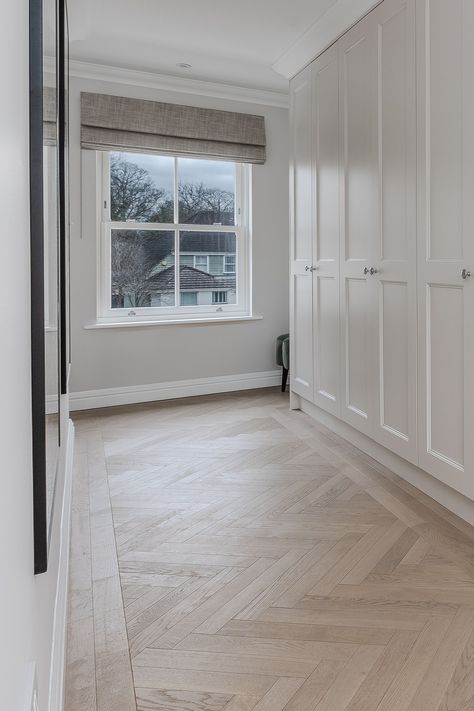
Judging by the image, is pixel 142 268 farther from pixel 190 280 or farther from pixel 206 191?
pixel 206 191

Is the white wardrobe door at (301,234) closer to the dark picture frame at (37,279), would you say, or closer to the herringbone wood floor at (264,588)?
the herringbone wood floor at (264,588)

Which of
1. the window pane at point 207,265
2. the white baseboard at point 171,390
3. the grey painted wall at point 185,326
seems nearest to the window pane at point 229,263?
the window pane at point 207,265

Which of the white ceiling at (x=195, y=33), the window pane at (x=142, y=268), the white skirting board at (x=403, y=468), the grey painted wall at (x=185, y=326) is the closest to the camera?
the white skirting board at (x=403, y=468)

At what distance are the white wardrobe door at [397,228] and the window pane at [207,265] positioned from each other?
7.08 ft

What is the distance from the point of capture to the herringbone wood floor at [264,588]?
1.43 m

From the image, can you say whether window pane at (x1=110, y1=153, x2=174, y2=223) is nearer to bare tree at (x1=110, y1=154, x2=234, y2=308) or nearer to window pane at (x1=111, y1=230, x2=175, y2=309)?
bare tree at (x1=110, y1=154, x2=234, y2=308)

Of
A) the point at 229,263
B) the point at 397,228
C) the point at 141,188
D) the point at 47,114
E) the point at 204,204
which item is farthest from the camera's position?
the point at 229,263

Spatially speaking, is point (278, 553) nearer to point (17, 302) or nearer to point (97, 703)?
point (97, 703)

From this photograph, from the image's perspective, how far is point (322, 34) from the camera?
3328 mm

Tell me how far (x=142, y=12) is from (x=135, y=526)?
9.43 feet

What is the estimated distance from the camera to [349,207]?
3156mm

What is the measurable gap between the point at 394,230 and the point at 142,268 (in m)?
2.38

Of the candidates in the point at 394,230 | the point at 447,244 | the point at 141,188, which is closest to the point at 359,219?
the point at 394,230

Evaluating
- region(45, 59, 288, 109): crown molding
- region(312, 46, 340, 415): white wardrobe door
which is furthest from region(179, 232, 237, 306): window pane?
region(312, 46, 340, 415): white wardrobe door
